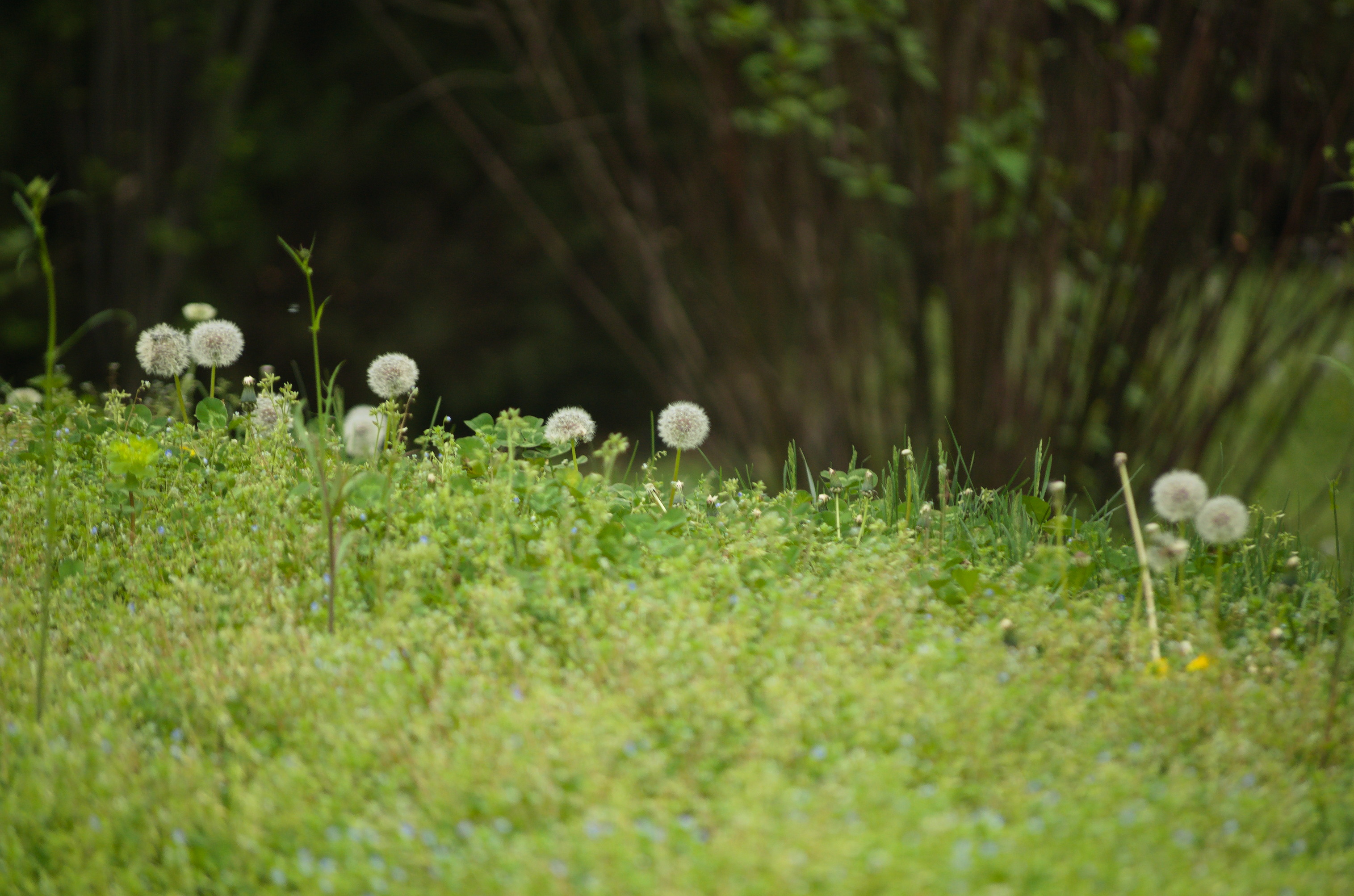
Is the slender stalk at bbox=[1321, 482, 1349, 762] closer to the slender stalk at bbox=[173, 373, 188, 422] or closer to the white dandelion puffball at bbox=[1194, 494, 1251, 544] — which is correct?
the white dandelion puffball at bbox=[1194, 494, 1251, 544]

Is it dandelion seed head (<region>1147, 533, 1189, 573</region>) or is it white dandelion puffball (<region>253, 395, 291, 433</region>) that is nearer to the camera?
dandelion seed head (<region>1147, 533, 1189, 573</region>)

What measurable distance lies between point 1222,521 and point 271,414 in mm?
2426

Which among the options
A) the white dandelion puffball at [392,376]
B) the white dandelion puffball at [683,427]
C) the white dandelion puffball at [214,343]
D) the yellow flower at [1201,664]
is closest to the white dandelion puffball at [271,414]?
the white dandelion puffball at [214,343]

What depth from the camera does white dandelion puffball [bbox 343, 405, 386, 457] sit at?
2.83 m

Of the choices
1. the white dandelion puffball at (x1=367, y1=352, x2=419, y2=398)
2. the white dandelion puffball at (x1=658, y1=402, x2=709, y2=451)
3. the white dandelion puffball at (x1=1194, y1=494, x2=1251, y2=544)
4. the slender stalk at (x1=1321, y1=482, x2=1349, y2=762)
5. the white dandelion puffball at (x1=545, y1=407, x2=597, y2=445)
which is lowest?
the slender stalk at (x1=1321, y1=482, x2=1349, y2=762)

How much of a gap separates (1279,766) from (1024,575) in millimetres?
753

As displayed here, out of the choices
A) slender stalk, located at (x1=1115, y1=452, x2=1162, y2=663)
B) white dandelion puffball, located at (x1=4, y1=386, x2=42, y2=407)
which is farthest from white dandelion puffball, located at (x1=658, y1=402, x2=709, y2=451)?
white dandelion puffball, located at (x1=4, y1=386, x2=42, y2=407)

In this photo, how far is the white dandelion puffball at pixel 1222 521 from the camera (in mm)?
2418

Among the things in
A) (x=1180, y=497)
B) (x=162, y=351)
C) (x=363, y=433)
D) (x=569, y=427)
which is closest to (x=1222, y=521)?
(x=1180, y=497)

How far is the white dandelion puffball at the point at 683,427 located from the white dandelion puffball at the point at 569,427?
0.19 m

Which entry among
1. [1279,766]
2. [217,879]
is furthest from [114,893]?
[1279,766]

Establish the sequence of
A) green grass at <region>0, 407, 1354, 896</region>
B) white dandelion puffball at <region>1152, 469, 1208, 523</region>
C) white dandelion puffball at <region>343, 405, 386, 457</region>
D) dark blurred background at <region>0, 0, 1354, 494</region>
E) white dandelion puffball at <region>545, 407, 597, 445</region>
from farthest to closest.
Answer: dark blurred background at <region>0, 0, 1354, 494</region> → white dandelion puffball at <region>545, 407, 597, 445</region> → white dandelion puffball at <region>343, 405, 386, 457</region> → white dandelion puffball at <region>1152, 469, 1208, 523</region> → green grass at <region>0, 407, 1354, 896</region>

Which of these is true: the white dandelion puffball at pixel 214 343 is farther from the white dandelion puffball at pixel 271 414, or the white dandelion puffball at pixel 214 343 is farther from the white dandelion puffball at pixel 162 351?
the white dandelion puffball at pixel 271 414

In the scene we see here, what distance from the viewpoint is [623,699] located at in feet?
6.52
